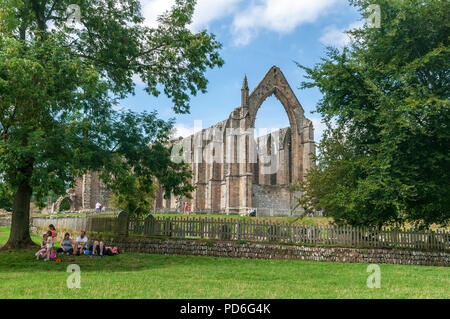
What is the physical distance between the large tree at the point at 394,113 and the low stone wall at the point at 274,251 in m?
1.59

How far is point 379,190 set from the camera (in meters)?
14.0

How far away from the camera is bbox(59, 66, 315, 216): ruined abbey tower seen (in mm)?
37188

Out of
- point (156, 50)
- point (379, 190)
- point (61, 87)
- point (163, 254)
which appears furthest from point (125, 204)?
point (379, 190)

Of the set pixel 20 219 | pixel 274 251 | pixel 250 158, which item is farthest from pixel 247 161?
pixel 20 219

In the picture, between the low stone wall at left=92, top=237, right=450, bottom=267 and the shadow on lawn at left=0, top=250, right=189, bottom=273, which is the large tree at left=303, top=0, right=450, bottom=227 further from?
the shadow on lawn at left=0, top=250, right=189, bottom=273

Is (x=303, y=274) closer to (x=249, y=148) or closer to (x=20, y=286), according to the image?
(x=20, y=286)

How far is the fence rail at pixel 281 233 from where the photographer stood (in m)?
14.8

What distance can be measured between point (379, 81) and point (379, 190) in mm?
4704

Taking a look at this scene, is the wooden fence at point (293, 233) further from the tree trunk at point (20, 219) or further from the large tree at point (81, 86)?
the tree trunk at point (20, 219)

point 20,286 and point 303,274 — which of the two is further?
point 303,274

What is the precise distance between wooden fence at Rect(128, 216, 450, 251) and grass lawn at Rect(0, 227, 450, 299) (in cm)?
256

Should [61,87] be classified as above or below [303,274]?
above

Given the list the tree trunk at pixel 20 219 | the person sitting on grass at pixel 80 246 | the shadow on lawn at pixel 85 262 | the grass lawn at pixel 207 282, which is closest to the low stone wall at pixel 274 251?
the shadow on lawn at pixel 85 262

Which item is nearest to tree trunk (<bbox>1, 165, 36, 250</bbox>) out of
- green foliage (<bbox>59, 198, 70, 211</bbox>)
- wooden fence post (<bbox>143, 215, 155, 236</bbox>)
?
wooden fence post (<bbox>143, 215, 155, 236</bbox>)
